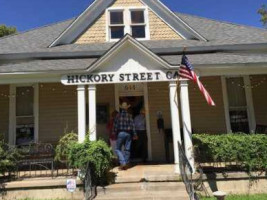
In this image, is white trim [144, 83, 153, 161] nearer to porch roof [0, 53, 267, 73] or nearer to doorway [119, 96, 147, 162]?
doorway [119, 96, 147, 162]

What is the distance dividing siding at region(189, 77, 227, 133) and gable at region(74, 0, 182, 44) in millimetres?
2308

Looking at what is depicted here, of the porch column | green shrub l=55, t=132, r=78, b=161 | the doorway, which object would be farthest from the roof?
green shrub l=55, t=132, r=78, b=161

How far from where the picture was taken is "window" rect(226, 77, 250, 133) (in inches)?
473

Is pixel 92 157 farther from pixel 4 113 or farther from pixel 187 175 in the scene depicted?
pixel 4 113

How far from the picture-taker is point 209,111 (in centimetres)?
1205

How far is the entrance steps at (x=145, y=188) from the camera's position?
774 cm

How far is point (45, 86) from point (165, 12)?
5439 millimetres

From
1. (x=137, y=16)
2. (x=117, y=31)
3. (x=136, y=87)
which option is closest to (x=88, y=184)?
(x=136, y=87)

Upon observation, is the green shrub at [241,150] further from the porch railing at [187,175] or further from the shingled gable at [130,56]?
the shingled gable at [130,56]

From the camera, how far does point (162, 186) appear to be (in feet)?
26.9

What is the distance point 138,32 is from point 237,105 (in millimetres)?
4760

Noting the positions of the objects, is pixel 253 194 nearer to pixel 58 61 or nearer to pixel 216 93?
pixel 216 93

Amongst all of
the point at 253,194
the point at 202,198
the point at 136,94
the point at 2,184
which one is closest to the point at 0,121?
the point at 2,184

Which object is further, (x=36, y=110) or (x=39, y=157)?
(x=36, y=110)
